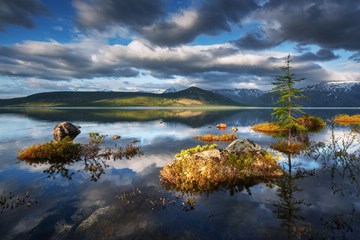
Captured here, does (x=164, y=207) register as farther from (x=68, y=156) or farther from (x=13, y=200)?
(x=68, y=156)

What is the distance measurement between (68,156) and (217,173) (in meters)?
14.8

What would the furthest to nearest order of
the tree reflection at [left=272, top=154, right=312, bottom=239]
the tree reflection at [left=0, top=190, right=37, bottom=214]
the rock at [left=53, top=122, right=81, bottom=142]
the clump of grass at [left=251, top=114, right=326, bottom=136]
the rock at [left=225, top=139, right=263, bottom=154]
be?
the clump of grass at [left=251, top=114, right=326, bottom=136]
the rock at [left=53, top=122, right=81, bottom=142]
the rock at [left=225, top=139, right=263, bottom=154]
the tree reflection at [left=0, top=190, right=37, bottom=214]
the tree reflection at [left=272, top=154, right=312, bottom=239]

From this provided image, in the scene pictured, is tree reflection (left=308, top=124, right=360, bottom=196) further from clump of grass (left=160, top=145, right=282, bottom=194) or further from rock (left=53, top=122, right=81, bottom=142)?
rock (left=53, top=122, right=81, bottom=142)

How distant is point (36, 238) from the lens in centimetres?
962

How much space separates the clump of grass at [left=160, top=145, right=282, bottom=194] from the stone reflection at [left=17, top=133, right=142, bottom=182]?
6.01 metres

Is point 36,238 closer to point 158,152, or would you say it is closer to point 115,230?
point 115,230

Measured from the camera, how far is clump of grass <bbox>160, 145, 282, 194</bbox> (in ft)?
50.6

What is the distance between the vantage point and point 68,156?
23.5 meters

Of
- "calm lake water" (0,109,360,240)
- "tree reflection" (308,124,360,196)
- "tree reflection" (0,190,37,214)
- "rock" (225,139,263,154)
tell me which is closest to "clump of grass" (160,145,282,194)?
"calm lake water" (0,109,360,240)

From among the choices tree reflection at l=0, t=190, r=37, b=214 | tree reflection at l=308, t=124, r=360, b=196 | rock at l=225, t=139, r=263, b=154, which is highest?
rock at l=225, t=139, r=263, b=154

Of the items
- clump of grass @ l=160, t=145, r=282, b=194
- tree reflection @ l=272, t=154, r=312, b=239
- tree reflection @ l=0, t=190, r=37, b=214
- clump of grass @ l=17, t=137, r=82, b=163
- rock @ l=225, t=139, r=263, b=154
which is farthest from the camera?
clump of grass @ l=17, t=137, r=82, b=163

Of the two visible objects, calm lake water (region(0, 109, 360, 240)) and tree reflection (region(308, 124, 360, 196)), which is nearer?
calm lake water (region(0, 109, 360, 240))

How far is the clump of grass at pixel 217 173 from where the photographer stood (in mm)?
15438

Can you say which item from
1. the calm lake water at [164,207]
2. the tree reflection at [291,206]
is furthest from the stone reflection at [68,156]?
the tree reflection at [291,206]
